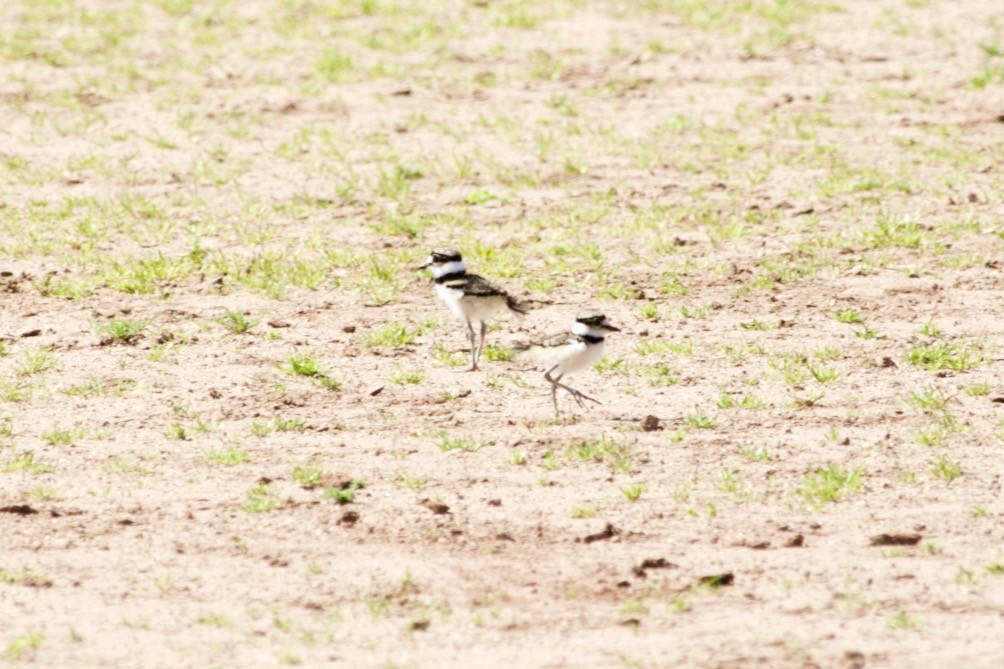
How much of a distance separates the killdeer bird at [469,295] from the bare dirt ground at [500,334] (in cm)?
26

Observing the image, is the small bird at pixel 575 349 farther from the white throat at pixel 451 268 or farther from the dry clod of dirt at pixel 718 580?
the dry clod of dirt at pixel 718 580

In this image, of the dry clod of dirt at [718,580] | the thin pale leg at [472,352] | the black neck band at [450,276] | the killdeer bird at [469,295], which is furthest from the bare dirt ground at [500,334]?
the black neck band at [450,276]

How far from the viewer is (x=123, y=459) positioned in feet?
28.9

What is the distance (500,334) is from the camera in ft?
35.4

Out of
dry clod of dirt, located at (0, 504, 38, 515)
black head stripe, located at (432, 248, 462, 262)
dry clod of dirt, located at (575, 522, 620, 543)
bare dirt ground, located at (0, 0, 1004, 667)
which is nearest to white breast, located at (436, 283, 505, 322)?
black head stripe, located at (432, 248, 462, 262)

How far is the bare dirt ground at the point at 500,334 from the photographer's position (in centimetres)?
723

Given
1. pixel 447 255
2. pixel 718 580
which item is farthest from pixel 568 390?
pixel 718 580

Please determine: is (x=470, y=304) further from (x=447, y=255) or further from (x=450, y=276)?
(x=447, y=255)

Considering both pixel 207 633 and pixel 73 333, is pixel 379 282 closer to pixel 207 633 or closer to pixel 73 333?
Result: pixel 73 333

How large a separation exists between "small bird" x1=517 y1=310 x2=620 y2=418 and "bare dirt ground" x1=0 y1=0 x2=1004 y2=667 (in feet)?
0.92

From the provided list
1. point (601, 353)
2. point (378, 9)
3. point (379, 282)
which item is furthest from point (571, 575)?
point (378, 9)

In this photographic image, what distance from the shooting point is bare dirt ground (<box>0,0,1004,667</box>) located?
23.7 feet

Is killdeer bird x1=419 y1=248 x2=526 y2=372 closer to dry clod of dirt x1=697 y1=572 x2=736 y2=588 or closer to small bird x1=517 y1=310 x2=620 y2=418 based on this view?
small bird x1=517 y1=310 x2=620 y2=418

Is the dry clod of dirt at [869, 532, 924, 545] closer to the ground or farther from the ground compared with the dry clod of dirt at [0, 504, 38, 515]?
farther from the ground
